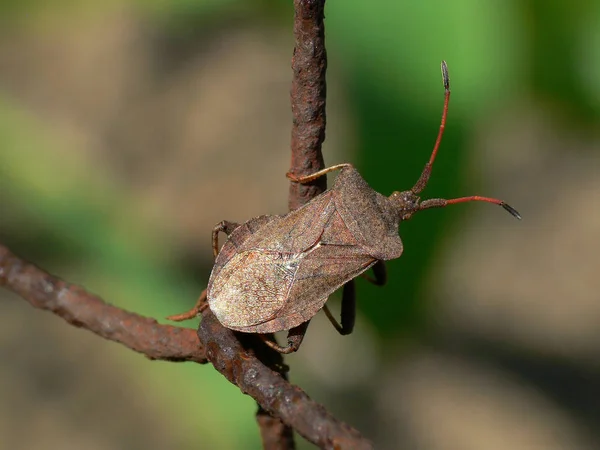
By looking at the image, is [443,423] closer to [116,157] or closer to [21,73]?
[116,157]

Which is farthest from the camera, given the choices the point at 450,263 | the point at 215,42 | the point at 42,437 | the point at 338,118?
the point at 215,42

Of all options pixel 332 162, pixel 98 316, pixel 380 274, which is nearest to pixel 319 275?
pixel 380 274

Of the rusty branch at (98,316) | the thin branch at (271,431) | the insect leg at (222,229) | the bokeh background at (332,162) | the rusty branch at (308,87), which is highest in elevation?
the rusty branch at (308,87)

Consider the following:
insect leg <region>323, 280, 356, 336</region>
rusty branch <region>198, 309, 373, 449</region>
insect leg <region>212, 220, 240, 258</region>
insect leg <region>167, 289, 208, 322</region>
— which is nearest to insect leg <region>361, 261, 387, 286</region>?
insect leg <region>323, 280, 356, 336</region>

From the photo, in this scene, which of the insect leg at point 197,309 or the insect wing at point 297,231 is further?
the insect wing at point 297,231

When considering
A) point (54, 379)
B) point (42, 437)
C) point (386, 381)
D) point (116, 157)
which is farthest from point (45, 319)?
point (386, 381)

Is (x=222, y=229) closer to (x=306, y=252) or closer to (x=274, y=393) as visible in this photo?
(x=306, y=252)

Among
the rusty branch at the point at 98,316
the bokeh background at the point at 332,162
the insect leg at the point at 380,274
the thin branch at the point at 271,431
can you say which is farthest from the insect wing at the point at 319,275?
the rusty branch at the point at 98,316

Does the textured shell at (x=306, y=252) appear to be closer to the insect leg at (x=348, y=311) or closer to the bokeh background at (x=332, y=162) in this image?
the insect leg at (x=348, y=311)
